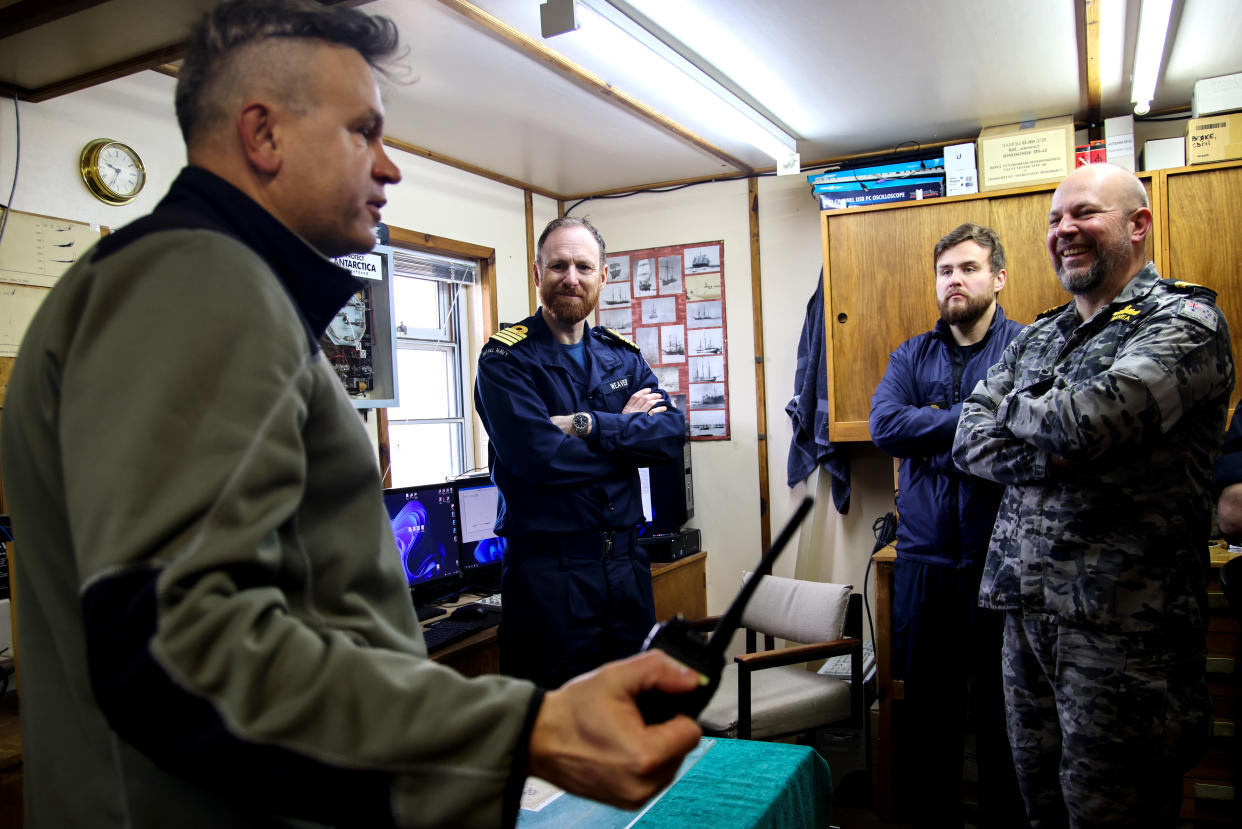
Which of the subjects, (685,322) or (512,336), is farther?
(685,322)

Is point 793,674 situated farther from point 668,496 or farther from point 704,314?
point 704,314

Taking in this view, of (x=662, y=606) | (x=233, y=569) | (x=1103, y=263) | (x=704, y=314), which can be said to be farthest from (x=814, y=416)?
(x=233, y=569)

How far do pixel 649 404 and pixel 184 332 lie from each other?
191cm

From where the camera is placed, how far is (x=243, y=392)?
57 centimetres

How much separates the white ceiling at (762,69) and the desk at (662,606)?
171cm

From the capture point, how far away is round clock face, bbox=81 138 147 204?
8.34 ft

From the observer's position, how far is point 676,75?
287 centimetres

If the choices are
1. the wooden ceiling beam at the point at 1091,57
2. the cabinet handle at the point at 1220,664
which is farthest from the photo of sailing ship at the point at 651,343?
the cabinet handle at the point at 1220,664

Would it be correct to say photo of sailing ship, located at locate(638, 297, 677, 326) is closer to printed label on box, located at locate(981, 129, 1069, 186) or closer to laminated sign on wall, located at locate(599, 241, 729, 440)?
laminated sign on wall, located at locate(599, 241, 729, 440)

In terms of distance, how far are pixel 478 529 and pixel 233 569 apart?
2770 mm

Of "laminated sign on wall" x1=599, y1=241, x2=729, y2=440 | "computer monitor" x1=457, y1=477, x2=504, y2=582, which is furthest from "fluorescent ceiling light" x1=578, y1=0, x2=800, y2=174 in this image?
"computer monitor" x1=457, y1=477, x2=504, y2=582

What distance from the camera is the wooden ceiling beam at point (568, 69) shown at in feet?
7.91

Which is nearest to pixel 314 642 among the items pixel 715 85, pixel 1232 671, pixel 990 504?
pixel 990 504

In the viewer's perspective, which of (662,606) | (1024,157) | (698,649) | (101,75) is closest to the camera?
(698,649)
